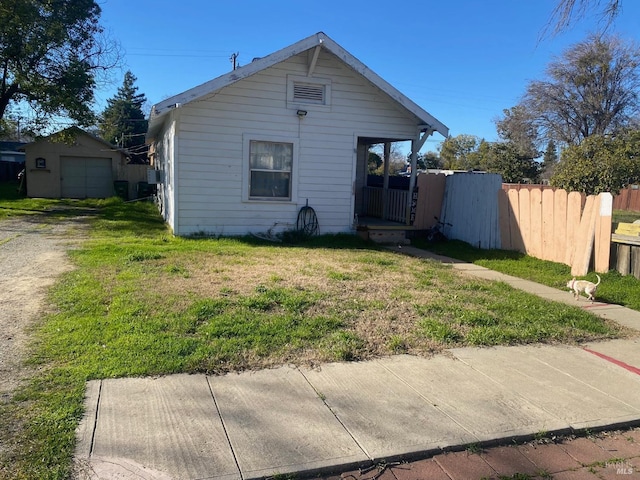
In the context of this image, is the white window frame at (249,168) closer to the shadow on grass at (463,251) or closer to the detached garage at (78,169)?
the shadow on grass at (463,251)

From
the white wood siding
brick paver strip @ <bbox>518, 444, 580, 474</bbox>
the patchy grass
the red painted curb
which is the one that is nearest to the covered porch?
the white wood siding

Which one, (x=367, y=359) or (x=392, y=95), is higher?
(x=392, y=95)

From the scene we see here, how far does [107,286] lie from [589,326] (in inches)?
239

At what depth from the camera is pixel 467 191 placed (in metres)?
12.2

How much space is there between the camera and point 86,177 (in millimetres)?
25516

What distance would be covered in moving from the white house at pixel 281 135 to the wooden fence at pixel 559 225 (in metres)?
2.89

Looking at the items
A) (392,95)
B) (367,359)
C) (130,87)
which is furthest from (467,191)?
(130,87)

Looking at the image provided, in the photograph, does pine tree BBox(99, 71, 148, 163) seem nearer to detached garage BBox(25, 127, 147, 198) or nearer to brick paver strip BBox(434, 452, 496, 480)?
detached garage BBox(25, 127, 147, 198)

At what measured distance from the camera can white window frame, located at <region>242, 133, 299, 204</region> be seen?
Result: 11367 mm

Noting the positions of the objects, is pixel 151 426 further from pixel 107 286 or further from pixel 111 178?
pixel 111 178

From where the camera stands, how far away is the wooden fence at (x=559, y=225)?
8.48 meters

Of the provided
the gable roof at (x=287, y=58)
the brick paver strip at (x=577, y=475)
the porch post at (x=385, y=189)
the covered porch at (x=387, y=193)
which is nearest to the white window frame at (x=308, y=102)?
the gable roof at (x=287, y=58)

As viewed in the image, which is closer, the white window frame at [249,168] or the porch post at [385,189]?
the white window frame at [249,168]

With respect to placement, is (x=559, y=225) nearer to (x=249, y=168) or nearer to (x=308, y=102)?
(x=308, y=102)
